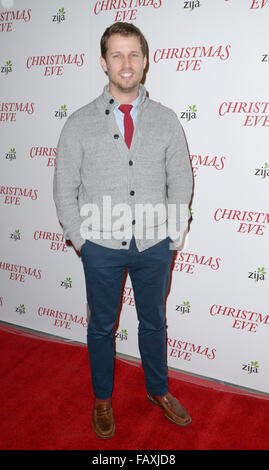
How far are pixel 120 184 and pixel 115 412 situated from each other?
1313 millimetres

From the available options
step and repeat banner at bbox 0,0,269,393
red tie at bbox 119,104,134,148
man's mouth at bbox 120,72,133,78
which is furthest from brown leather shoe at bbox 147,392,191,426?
man's mouth at bbox 120,72,133,78

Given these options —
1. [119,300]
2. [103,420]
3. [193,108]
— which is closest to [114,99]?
[193,108]

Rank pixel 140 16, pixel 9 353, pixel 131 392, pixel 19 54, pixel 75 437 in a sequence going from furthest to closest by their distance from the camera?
pixel 9 353
pixel 19 54
pixel 131 392
pixel 140 16
pixel 75 437

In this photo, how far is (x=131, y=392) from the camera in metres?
2.41

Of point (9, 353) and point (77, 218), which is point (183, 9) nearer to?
point (77, 218)

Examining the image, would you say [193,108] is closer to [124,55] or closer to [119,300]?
[124,55]

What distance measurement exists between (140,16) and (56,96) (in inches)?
28.1

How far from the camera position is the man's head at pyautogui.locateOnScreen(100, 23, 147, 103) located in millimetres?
1744

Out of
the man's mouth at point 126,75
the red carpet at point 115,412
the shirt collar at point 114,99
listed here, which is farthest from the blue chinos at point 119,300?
A: the man's mouth at point 126,75

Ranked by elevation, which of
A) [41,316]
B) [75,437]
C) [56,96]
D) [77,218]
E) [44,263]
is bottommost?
[75,437]

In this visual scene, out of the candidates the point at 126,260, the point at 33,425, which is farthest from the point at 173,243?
the point at 33,425

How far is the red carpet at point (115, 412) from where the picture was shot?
2010mm

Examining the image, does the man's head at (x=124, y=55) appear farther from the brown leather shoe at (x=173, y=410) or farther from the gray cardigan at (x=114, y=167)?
the brown leather shoe at (x=173, y=410)

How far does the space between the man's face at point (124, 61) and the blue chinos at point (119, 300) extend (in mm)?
734
